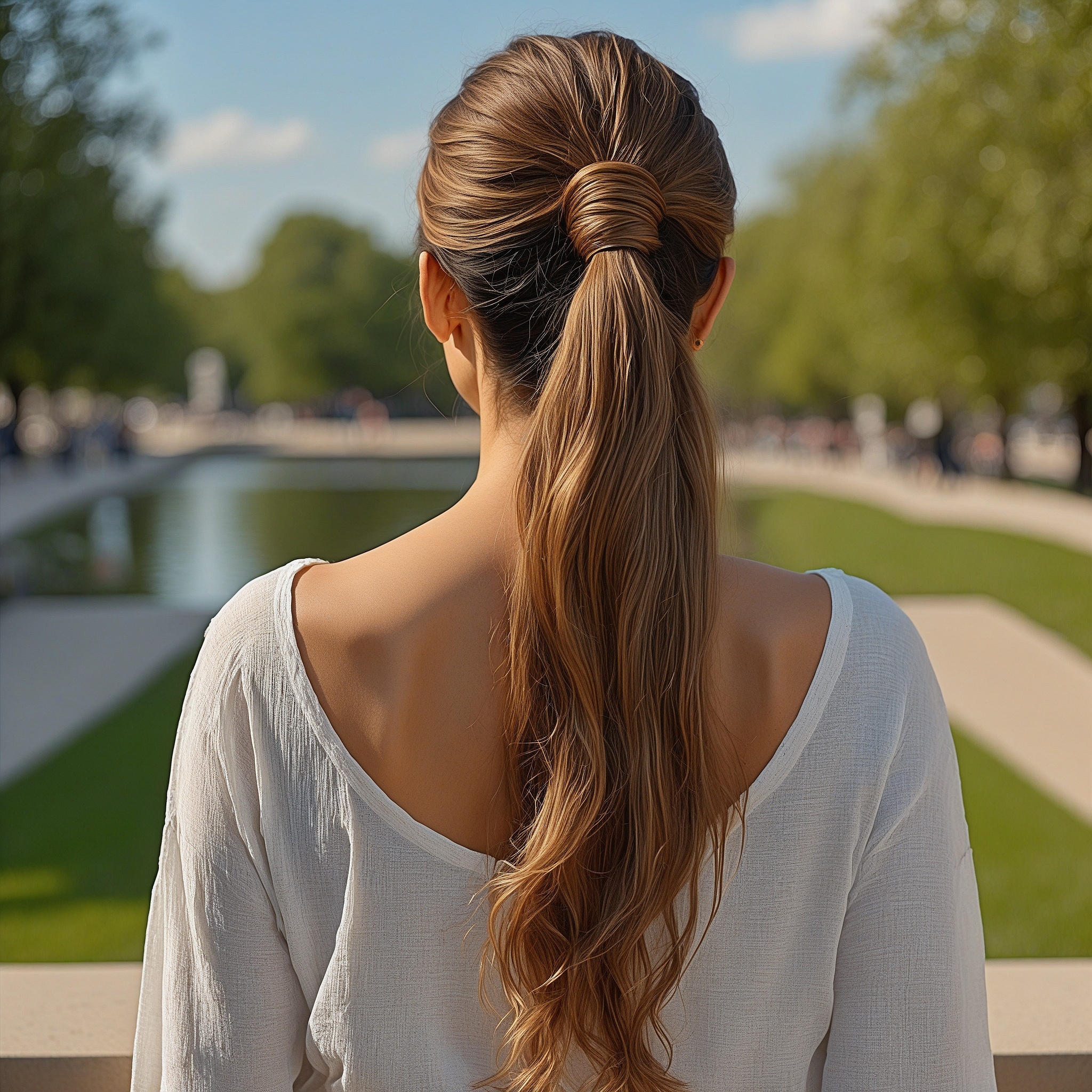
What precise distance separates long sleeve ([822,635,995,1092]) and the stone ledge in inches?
14.8

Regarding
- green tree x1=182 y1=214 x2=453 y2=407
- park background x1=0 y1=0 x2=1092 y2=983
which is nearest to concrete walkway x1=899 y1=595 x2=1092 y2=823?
park background x1=0 y1=0 x2=1092 y2=983

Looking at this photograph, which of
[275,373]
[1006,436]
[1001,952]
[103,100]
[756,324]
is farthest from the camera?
[275,373]

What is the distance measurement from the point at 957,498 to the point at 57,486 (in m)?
20.0

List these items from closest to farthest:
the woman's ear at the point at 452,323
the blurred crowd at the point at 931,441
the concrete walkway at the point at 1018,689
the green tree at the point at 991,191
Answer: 1. the woman's ear at the point at 452,323
2. the concrete walkway at the point at 1018,689
3. the green tree at the point at 991,191
4. the blurred crowd at the point at 931,441

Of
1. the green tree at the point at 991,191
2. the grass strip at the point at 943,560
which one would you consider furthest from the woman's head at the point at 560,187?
the green tree at the point at 991,191

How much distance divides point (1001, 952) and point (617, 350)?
15.0ft

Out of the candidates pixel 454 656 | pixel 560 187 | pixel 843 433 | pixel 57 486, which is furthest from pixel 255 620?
pixel 843 433

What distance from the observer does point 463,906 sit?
120 cm

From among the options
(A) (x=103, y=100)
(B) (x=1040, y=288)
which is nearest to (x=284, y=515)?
(A) (x=103, y=100)

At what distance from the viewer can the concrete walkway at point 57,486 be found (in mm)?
21625

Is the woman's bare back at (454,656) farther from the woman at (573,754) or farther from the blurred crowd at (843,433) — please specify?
the blurred crowd at (843,433)

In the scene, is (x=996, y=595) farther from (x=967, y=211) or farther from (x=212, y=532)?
(x=212, y=532)

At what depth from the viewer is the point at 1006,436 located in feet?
97.9

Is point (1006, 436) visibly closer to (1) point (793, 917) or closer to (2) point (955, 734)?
(2) point (955, 734)
